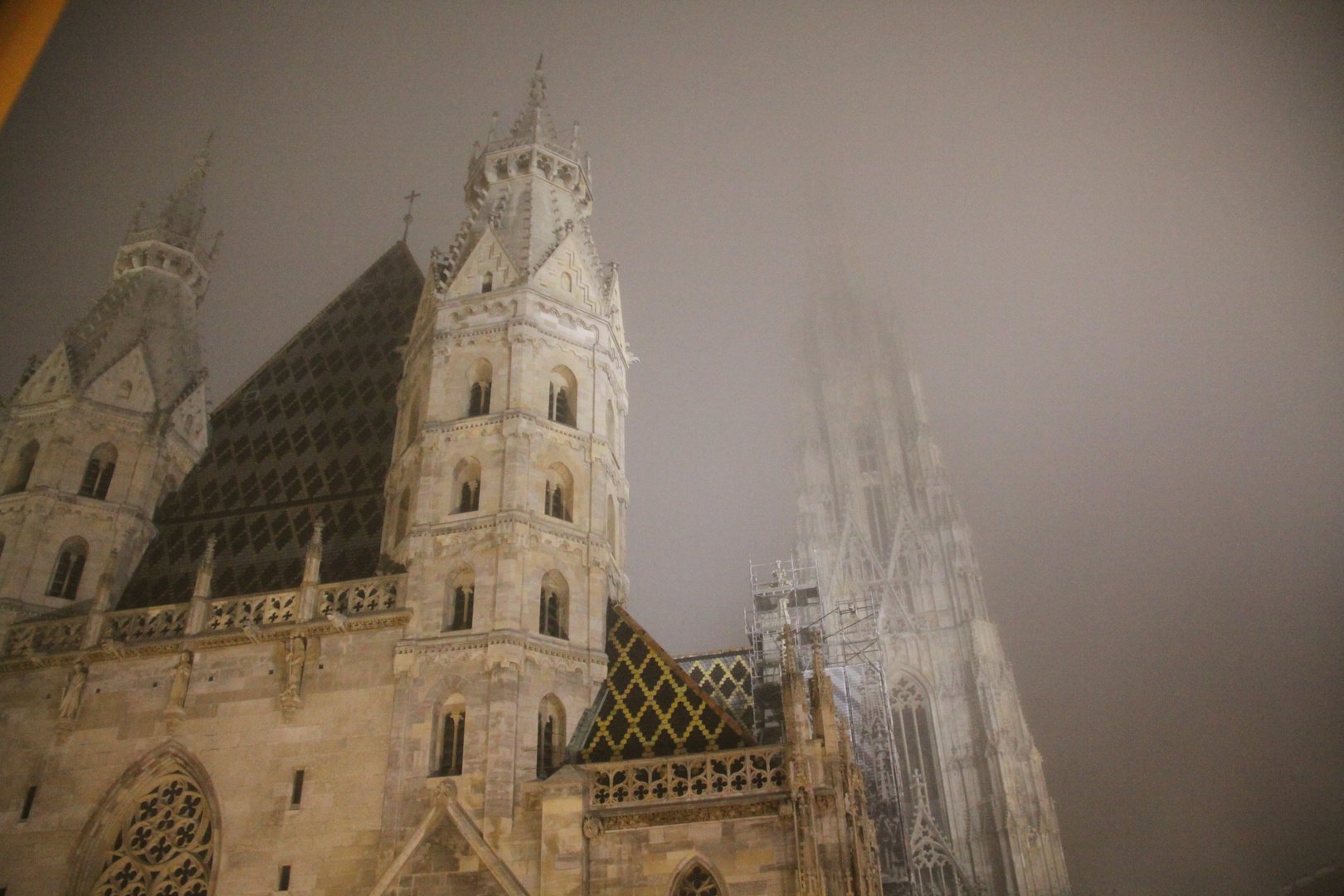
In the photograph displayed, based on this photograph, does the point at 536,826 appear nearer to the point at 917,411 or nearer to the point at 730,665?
the point at 730,665

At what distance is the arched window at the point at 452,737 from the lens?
52.9 ft

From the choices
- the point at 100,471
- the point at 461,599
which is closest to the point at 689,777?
the point at 461,599

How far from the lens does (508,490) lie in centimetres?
1809

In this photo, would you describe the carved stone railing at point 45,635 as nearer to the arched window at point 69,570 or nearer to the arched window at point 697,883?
the arched window at point 69,570

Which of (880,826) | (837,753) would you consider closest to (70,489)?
(837,753)

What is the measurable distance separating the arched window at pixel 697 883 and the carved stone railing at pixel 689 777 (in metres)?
0.98

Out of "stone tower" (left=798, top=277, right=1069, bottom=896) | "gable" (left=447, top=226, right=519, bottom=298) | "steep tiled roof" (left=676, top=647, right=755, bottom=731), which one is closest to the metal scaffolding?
"steep tiled roof" (left=676, top=647, right=755, bottom=731)

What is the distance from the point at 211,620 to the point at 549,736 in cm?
674

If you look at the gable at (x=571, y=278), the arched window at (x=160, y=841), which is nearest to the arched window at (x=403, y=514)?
the gable at (x=571, y=278)

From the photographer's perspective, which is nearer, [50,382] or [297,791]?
[297,791]

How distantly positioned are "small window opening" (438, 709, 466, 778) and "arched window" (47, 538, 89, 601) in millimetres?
9276

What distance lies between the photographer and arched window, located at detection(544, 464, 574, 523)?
18969 millimetres

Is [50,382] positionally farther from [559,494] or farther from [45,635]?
[559,494]

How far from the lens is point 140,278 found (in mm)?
25859
